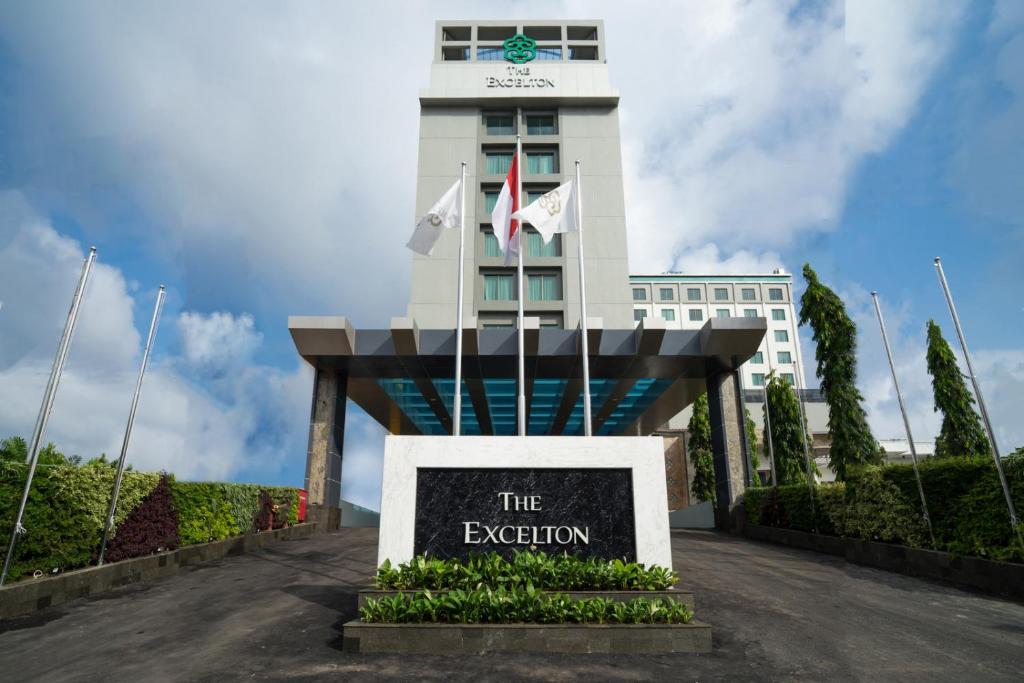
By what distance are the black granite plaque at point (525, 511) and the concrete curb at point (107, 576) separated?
6.82 m

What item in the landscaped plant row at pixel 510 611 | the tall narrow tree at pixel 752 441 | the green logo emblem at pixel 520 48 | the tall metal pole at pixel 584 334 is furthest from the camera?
the green logo emblem at pixel 520 48

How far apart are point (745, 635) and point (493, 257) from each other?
96.5 ft

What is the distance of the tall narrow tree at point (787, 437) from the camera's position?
32781 millimetres

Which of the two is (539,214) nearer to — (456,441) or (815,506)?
(456,441)

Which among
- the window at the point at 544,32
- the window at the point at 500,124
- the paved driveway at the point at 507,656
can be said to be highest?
the window at the point at 544,32

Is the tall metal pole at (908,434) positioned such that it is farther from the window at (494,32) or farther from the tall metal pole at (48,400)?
the window at (494,32)

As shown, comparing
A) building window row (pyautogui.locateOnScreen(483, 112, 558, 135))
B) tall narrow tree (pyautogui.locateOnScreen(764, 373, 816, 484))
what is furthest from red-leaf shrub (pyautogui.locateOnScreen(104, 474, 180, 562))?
building window row (pyautogui.locateOnScreen(483, 112, 558, 135))

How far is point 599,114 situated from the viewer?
40281 millimetres

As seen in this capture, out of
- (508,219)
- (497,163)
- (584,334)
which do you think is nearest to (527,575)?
(584,334)

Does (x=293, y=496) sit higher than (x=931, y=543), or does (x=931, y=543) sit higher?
(x=293, y=496)

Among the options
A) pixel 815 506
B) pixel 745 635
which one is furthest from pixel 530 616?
pixel 815 506

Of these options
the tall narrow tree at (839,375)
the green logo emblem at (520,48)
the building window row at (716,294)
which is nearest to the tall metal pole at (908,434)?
the tall narrow tree at (839,375)

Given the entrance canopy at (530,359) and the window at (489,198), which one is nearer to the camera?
the entrance canopy at (530,359)

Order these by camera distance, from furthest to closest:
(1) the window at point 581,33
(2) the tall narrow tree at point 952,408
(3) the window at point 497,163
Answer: (1) the window at point 581,33
(3) the window at point 497,163
(2) the tall narrow tree at point 952,408
